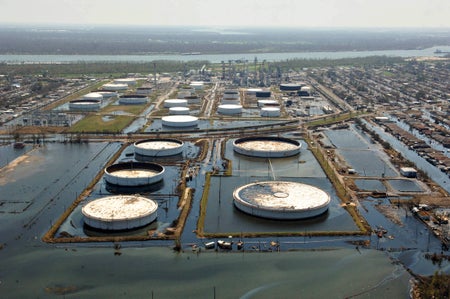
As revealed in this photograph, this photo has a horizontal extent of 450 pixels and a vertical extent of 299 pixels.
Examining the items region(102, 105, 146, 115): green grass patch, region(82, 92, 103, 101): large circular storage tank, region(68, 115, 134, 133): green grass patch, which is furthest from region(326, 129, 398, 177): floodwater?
region(82, 92, 103, 101): large circular storage tank

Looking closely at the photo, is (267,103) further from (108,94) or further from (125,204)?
(125,204)

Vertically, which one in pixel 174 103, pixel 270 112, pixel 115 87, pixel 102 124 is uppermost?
pixel 115 87

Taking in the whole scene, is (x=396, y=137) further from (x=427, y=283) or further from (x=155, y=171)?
(x=427, y=283)

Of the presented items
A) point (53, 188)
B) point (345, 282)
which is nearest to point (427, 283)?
point (345, 282)

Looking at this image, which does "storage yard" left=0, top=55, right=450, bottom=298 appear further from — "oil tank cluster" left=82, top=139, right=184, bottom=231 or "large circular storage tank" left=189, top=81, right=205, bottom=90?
"large circular storage tank" left=189, top=81, right=205, bottom=90

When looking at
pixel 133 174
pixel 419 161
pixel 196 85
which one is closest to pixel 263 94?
pixel 196 85
